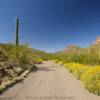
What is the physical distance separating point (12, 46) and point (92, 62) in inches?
519

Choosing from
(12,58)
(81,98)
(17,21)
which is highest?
(17,21)

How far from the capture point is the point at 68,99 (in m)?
10.4

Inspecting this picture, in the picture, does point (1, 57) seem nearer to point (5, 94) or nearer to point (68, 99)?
point (5, 94)

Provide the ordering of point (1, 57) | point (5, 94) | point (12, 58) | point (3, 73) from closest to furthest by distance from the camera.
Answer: point (5, 94)
point (3, 73)
point (1, 57)
point (12, 58)

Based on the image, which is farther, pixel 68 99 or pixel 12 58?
pixel 12 58

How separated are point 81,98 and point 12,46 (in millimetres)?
26075

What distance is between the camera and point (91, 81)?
12.1 metres

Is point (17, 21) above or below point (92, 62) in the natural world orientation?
above

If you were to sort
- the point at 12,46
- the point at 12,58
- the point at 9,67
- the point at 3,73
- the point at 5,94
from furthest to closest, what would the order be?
the point at 12,46 < the point at 12,58 < the point at 9,67 < the point at 3,73 < the point at 5,94

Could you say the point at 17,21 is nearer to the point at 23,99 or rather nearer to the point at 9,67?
the point at 9,67

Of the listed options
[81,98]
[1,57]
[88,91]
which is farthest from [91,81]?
[1,57]

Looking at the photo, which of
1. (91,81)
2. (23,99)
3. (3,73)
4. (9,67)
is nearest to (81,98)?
(91,81)

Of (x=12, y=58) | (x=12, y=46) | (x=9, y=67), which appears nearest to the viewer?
(x=9, y=67)

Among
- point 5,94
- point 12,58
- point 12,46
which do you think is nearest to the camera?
point 5,94
